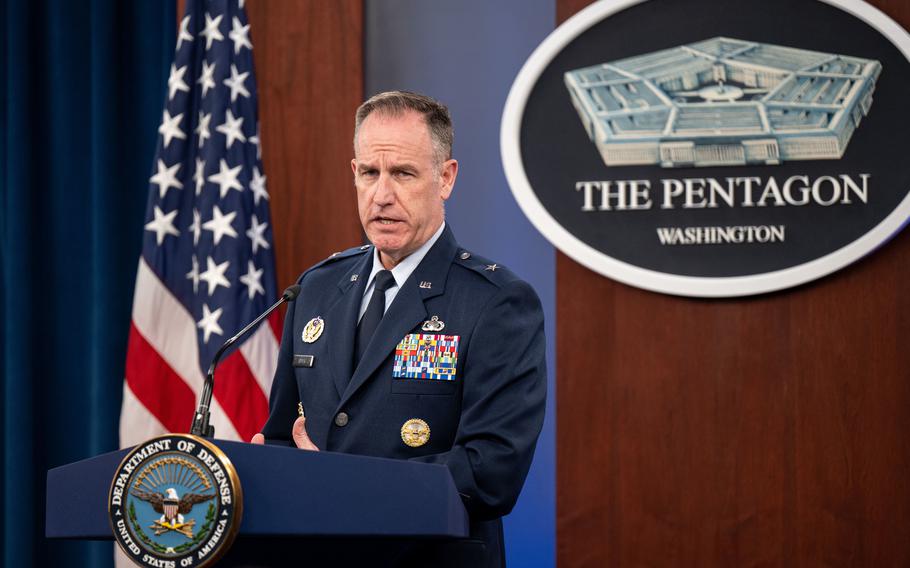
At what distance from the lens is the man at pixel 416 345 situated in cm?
165

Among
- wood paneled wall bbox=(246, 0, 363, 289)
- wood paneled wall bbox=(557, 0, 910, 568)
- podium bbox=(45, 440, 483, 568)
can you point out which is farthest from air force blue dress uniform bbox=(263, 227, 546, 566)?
wood paneled wall bbox=(246, 0, 363, 289)

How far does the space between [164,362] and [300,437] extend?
150 centimetres

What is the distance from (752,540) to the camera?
2.79 meters

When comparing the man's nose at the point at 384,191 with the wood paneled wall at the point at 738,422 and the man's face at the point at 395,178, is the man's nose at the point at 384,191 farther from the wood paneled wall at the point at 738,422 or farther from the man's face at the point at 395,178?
the wood paneled wall at the point at 738,422

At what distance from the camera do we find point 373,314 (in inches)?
72.4

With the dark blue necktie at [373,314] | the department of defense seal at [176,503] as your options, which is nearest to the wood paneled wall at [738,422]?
the dark blue necktie at [373,314]

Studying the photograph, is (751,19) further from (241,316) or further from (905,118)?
(241,316)

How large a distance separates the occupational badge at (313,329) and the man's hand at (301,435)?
0.15 meters

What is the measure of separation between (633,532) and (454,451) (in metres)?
1.47

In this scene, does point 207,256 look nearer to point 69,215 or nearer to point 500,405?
point 69,215

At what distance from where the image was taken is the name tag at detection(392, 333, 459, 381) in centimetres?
174

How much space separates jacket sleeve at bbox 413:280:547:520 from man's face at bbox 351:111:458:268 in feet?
0.72

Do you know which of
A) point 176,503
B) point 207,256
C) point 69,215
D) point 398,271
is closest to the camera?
point 176,503

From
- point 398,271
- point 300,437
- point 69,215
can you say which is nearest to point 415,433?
point 300,437
